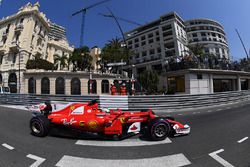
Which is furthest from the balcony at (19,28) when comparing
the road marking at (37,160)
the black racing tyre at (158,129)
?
the black racing tyre at (158,129)

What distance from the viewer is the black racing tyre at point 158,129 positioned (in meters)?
4.71

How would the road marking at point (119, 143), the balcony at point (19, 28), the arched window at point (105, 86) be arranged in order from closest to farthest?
the road marking at point (119, 143) < the arched window at point (105, 86) < the balcony at point (19, 28)

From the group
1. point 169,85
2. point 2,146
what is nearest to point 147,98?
point 2,146

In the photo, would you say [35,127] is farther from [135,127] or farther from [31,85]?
[31,85]

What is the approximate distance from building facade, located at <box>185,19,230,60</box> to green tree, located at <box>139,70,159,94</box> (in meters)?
57.7

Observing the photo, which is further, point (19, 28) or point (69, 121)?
point (19, 28)

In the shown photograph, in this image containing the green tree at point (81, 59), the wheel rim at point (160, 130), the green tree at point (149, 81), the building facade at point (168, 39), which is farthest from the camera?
the building facade at point (168, 39)

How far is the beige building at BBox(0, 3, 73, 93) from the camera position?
30.5 meters

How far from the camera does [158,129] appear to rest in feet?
15.8

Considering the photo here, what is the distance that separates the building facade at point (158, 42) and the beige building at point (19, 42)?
83.7 feet

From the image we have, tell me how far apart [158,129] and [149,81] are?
16.4 metres

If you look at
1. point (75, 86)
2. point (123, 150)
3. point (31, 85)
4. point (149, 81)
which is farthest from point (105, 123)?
point (31, 85)

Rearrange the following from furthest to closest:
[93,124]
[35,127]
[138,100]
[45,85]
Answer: [45,85]
[138,100]
[35,127]
[93,124]

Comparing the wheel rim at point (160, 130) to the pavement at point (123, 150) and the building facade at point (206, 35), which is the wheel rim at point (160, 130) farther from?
the building facade at point (206, 35)
